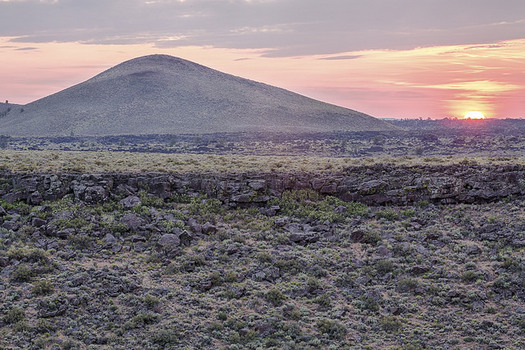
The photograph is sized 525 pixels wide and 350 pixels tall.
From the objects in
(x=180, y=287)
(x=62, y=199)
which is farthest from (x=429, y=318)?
(x=62, y=199)

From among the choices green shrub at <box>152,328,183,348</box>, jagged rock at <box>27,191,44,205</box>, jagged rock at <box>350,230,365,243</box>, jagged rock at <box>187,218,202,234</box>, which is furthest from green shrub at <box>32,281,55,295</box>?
jagged rock at <box>350,230,365,243</box>

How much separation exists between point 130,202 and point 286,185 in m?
7.49

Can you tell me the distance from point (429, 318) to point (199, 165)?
17482 mm

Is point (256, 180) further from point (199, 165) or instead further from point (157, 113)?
point (157, 113)

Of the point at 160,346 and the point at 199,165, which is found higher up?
the point at 199,165

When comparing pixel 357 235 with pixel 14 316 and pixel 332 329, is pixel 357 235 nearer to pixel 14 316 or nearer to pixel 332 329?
pixel 332 329

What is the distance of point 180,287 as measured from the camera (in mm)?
19562

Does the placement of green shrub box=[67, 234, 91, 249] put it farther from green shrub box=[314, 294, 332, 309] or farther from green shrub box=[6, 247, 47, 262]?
green shrub box=[314, 294, 332, 309]

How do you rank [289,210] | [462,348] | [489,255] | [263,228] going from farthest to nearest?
[289,210] < [263,228] < [489,255] < [462,348]

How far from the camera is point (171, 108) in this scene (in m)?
153

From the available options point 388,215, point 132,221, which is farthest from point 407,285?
point 132,221

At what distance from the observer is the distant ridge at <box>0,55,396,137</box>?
5418 inches

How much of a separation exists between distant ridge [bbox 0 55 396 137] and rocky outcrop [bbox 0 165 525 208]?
101660 millimetres

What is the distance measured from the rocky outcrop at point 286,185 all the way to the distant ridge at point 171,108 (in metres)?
102
